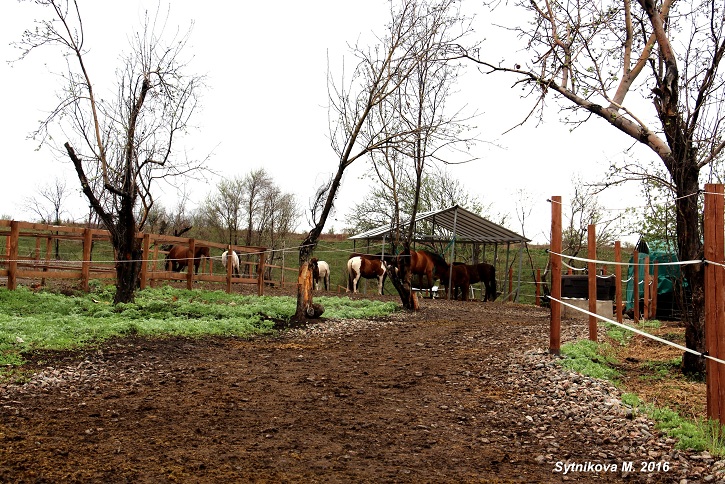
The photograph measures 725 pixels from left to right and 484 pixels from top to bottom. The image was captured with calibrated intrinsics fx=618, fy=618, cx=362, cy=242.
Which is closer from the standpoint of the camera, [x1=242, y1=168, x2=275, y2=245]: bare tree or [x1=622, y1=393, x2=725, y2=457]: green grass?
[x1=622, y1=393, x2=725, y2=457]: green grass

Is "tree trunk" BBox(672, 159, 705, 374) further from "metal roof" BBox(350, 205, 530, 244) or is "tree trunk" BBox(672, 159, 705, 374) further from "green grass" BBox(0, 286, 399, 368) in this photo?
"metal roof" BBox(350, 205, 530, 244)

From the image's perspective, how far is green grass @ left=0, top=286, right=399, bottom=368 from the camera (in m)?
7.00

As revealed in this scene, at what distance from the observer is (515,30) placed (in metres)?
7.34

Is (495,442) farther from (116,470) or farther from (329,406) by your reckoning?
(116,470)

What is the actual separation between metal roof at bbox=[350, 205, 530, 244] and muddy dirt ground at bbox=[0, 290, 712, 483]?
46.7ft

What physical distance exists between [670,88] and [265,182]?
28933mm

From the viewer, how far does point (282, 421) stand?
4.39 meters

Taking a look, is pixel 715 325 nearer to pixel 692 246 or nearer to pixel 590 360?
pixel 692 246

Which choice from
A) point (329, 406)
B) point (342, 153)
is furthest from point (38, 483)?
point (342, 153)

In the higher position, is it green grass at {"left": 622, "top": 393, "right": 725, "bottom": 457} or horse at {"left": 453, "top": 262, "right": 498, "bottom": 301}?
horse at {"left": 453, "top": 262, "right": 498, "bottom": 301}

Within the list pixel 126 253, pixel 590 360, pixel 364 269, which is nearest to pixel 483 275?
pixel 364 269

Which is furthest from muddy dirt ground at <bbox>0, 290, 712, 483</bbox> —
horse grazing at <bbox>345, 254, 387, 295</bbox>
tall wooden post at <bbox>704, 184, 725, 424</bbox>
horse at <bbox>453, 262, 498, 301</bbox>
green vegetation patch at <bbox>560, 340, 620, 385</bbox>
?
horse grazing at <bbox>345, 254, 387, 295</bbox>

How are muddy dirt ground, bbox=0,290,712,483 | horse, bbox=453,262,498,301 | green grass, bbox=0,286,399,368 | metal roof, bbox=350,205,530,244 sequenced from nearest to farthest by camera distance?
muddy dirt ground, bbox=0,290,712,483
green grass, bbox=0,286,399,368
metal roof, bbox=350,205,530,244
horse, bbox=453,262,498,301

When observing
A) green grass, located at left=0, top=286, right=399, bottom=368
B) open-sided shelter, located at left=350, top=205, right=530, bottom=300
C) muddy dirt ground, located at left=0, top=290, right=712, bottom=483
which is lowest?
muddy dirt ground, located at left=0, top=290, right=712, bottom=483
